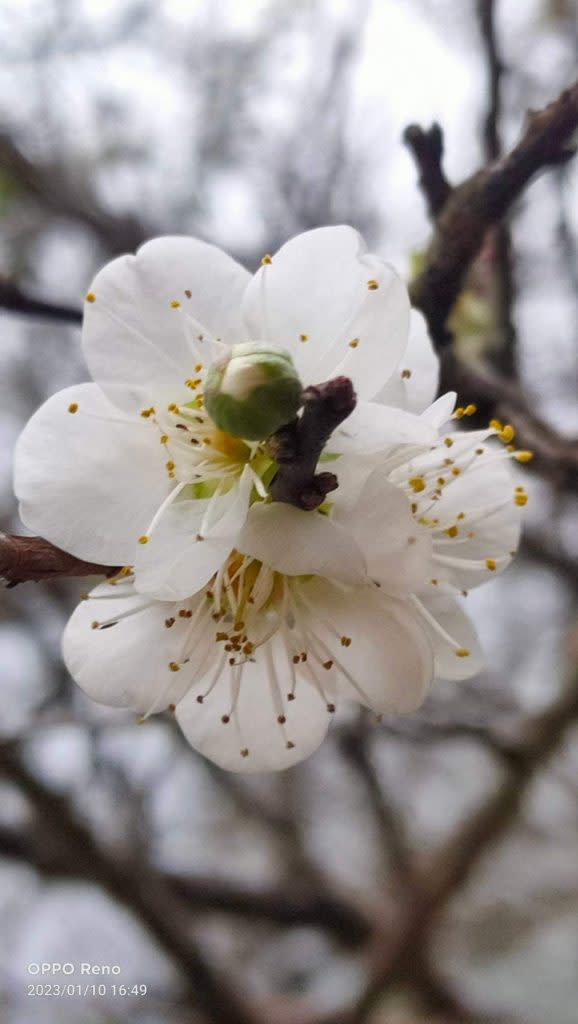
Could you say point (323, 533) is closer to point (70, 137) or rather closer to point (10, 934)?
point (70, 137)

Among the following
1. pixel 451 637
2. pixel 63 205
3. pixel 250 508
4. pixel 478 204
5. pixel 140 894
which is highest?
pixel 478 204

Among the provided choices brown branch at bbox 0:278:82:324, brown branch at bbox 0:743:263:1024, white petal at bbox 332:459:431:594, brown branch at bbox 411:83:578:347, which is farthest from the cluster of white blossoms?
brown branch at bbox 0:743:263:1024

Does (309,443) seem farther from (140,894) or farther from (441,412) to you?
(140,894)

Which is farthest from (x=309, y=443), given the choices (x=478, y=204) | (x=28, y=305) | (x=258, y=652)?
(x=28, y=305)

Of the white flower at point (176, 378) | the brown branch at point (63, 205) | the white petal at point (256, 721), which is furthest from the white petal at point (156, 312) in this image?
the brown branch at point (63, 205)

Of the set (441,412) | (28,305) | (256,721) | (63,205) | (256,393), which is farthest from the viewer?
(63,205)
